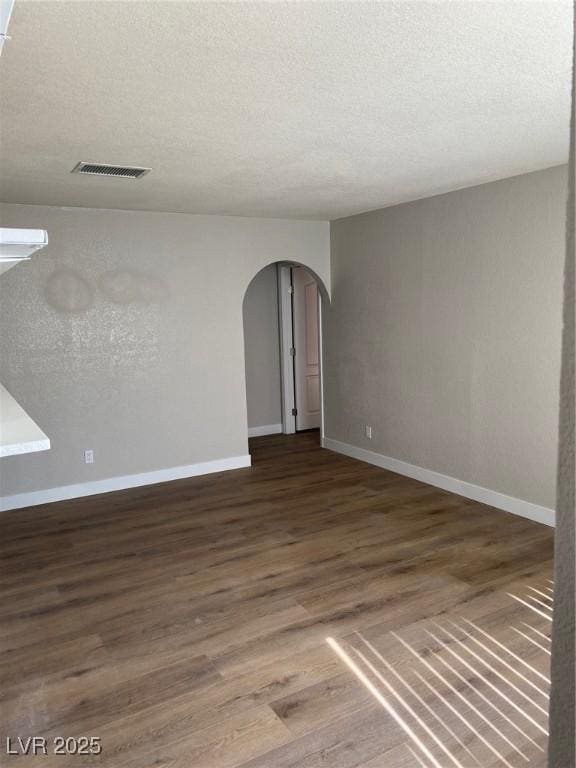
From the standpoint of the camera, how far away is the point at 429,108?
2732mm

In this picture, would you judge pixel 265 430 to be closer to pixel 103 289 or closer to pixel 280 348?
pixel 280 348

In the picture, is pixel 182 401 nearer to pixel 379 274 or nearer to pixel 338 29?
pixel 379 274

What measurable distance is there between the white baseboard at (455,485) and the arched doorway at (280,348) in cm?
115

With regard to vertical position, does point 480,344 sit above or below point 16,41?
below

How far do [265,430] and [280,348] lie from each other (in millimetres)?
1072

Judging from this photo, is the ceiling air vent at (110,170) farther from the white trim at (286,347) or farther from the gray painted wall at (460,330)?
the white trim at (286,347)

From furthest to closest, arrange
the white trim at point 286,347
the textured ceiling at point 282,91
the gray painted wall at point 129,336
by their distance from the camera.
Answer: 1. the white trim at point 286,347
2. the gray painted wall at point 129,336
3. the textured ceiling at point 282,91

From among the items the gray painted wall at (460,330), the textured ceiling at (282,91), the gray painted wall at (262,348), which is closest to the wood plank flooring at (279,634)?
the gray painted wall at (460,330)

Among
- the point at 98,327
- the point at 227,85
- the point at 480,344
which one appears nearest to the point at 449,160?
the point at 480,344

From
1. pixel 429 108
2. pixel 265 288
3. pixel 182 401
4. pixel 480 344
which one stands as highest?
pixel 429 108

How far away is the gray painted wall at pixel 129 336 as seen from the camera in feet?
16.1

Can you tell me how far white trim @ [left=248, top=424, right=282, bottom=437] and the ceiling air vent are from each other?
4155mm

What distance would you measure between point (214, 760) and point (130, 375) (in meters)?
3.73

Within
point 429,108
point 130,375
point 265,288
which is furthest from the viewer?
point 265,288
